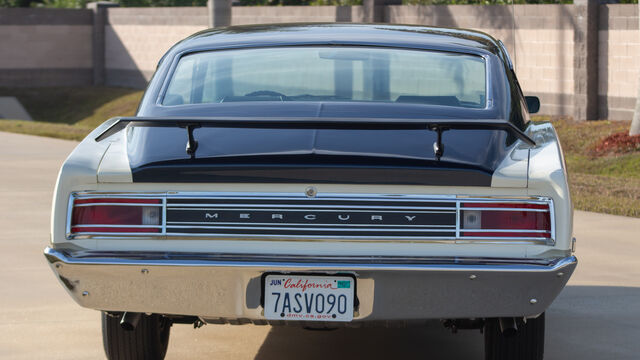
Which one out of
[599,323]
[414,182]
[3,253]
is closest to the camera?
[414,182]

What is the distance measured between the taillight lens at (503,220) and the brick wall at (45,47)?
101 ft

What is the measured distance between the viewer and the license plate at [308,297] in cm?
425

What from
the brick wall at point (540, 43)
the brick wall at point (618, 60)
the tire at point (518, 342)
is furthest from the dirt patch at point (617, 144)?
the tire at point (518, 342)

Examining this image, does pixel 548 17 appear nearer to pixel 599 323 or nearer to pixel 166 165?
pixel 599 323

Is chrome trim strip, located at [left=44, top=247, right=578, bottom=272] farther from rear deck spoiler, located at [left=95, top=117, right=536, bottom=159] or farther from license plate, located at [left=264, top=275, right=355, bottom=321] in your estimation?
rear deck spoiler, located at [left=95, top=117, right=536, bottom=159]

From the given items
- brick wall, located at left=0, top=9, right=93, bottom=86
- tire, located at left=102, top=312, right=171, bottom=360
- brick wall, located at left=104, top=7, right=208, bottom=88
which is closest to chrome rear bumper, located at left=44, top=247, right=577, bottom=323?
tire, located at left=102, top=312, right=171, bottom=360

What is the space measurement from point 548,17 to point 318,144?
663 inches

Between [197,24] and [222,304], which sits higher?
[197,24]

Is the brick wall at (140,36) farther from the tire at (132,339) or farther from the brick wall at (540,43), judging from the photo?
the tire at (132,339)

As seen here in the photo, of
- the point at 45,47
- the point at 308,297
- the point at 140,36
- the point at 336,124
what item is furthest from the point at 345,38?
the point at 45,47

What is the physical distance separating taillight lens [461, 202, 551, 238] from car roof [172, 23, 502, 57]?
131 centimetres

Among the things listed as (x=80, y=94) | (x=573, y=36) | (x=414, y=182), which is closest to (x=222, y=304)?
(x=414, y=182)

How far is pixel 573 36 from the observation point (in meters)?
19.8

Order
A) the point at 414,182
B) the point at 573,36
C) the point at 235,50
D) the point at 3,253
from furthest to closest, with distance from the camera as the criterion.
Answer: the point at 573,36
the point at 3,253
the point at 235,50
the point at 414,182
